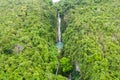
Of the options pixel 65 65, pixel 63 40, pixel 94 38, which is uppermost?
pixel 94 38

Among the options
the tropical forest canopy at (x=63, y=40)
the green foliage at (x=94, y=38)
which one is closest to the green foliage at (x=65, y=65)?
the tropical forest canopy at (x=63, y=40)

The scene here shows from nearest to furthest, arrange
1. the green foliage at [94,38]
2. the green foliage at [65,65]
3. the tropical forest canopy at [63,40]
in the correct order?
1. the tropical forest canopy at [63,40]
2. the green foliage at [94,38]
3. the green foliage at [65,65]

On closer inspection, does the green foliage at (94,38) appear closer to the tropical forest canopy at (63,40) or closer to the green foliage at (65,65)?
the tropical forest canopy at (63,40)

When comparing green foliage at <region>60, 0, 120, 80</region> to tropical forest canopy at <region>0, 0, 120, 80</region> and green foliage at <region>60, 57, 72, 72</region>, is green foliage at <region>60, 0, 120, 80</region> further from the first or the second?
green foliage at <region>60, 57, 72, 72</region>

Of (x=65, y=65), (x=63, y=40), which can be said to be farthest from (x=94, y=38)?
(x=63, y=40)

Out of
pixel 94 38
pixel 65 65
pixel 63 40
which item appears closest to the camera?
pixel 65 65

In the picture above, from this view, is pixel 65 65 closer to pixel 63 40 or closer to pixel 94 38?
pixel 94 38

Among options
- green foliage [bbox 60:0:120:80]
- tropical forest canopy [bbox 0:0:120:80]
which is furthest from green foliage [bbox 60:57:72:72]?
green foliage [bbox 60:0:120:80]

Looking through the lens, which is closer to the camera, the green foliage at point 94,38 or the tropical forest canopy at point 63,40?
the tropical forest canopy at point 63,40
